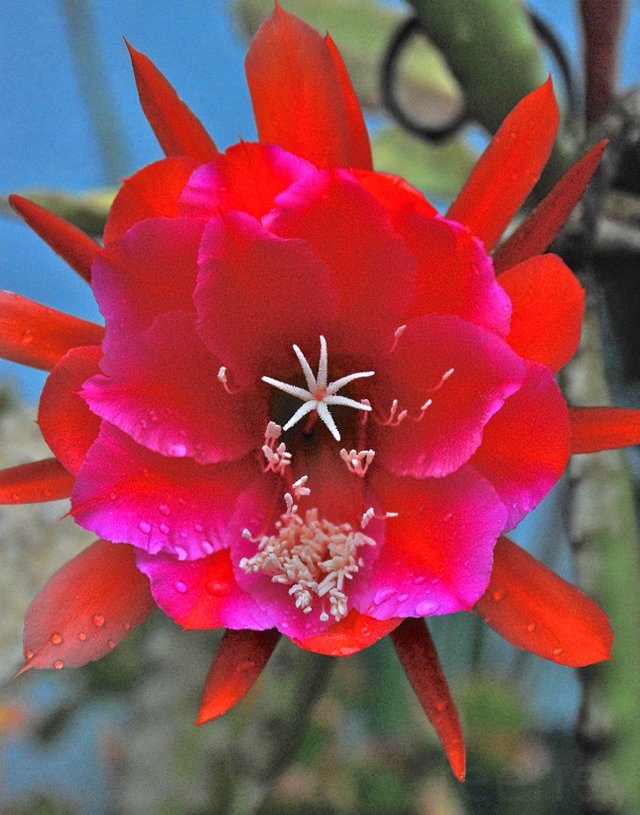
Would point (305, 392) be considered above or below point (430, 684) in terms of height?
above

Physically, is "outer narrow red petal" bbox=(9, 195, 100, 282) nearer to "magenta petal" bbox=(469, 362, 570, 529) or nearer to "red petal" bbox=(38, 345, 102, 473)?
"red petal" bbox=(38, 345, 102, 473)

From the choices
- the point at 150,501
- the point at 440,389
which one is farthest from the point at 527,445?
the point at 150,501

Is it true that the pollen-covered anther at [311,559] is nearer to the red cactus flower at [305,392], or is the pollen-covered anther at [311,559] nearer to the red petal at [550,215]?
the red cactus flower at [305,392]

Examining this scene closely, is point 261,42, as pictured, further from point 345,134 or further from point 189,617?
point 189,617

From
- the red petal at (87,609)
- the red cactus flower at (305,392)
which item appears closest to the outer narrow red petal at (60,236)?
the red cactus flower at (305,392)

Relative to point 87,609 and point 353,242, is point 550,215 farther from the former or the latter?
point 87,609

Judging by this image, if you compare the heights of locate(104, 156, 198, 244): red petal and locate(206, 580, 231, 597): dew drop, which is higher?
locate(104, 156, 198, 244): red petal

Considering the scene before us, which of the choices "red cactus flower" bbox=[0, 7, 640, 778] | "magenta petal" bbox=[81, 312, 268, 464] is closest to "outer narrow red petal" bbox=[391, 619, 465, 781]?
"red cactus flower" bbox=[0, 7, 640, 778]
